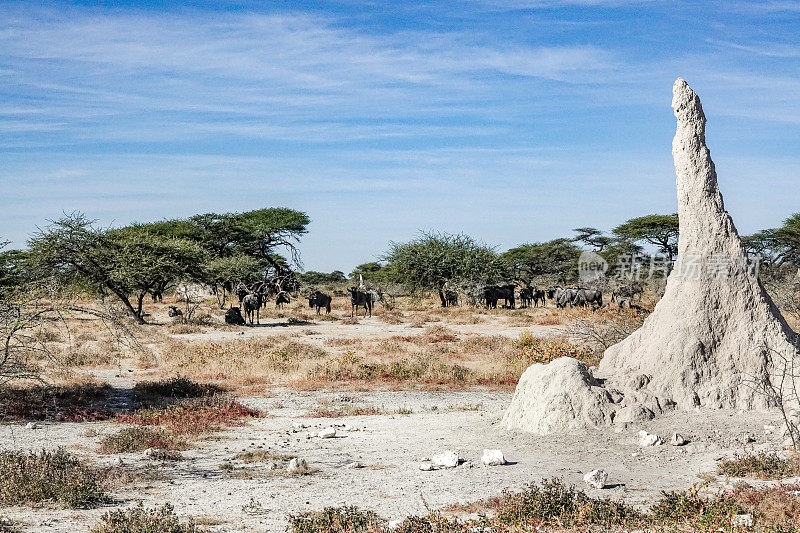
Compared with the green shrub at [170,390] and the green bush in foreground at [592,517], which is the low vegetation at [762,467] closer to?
the green bush in foreground at [592,517]

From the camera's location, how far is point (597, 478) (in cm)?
857

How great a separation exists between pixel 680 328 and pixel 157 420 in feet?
30.4

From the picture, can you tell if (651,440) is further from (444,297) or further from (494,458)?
(444,297)

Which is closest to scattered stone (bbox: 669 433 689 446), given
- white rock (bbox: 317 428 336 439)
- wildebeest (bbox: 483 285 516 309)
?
white rock (bbox: 317 428 336 439)

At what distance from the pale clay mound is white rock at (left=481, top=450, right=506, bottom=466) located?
128 cm

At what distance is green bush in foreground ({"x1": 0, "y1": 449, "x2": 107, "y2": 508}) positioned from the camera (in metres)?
8.05

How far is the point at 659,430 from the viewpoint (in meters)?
10.3

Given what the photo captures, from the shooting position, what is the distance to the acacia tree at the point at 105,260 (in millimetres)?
34750

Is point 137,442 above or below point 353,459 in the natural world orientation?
above

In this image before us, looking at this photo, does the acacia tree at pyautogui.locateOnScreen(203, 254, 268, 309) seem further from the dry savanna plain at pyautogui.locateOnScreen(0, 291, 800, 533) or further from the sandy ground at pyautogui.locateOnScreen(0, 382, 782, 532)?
the sandy ground at pyautogui.locateOnScreen(0, 382, 782, 532)

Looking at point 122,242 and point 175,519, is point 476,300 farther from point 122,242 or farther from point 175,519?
point 175,519


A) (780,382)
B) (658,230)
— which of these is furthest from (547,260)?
(780,382)

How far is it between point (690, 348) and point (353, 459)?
5.23m

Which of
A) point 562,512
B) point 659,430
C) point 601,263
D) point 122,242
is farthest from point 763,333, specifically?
point 601,263
